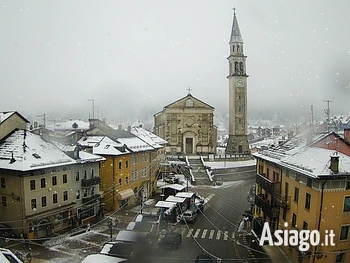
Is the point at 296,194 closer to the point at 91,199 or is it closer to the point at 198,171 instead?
the point at 91,199

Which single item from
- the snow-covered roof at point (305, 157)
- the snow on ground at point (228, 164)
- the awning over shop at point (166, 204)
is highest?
the snow-covered roof at point (305, 157)

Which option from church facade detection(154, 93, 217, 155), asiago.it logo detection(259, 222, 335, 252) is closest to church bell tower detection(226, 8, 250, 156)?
church facade detection(154, 93, 217, 155)

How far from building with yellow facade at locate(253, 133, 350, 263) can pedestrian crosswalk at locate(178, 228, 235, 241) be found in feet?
12.1

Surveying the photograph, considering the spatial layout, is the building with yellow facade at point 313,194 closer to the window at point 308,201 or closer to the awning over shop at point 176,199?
the window at point 308,201

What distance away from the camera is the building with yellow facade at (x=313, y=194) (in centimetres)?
1827

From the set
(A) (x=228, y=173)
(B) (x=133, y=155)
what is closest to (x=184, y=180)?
(A) (x=228, y=173)

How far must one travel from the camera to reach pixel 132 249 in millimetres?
20797

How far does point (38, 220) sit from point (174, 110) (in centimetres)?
4131

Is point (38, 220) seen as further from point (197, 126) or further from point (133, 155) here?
point (197, 126)

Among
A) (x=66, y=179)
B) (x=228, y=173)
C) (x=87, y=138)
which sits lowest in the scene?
(x=228, y=173)

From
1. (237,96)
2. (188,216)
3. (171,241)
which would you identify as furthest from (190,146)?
(171,241)

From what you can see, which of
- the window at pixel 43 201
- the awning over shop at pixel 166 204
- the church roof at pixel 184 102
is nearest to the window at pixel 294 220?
the awning over shop at pixel 166 204

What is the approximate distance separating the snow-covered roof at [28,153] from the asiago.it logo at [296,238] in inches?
693

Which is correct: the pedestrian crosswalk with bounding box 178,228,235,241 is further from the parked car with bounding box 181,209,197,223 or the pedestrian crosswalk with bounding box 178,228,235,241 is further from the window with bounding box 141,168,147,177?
the window with bounding box 141,168,147,177
